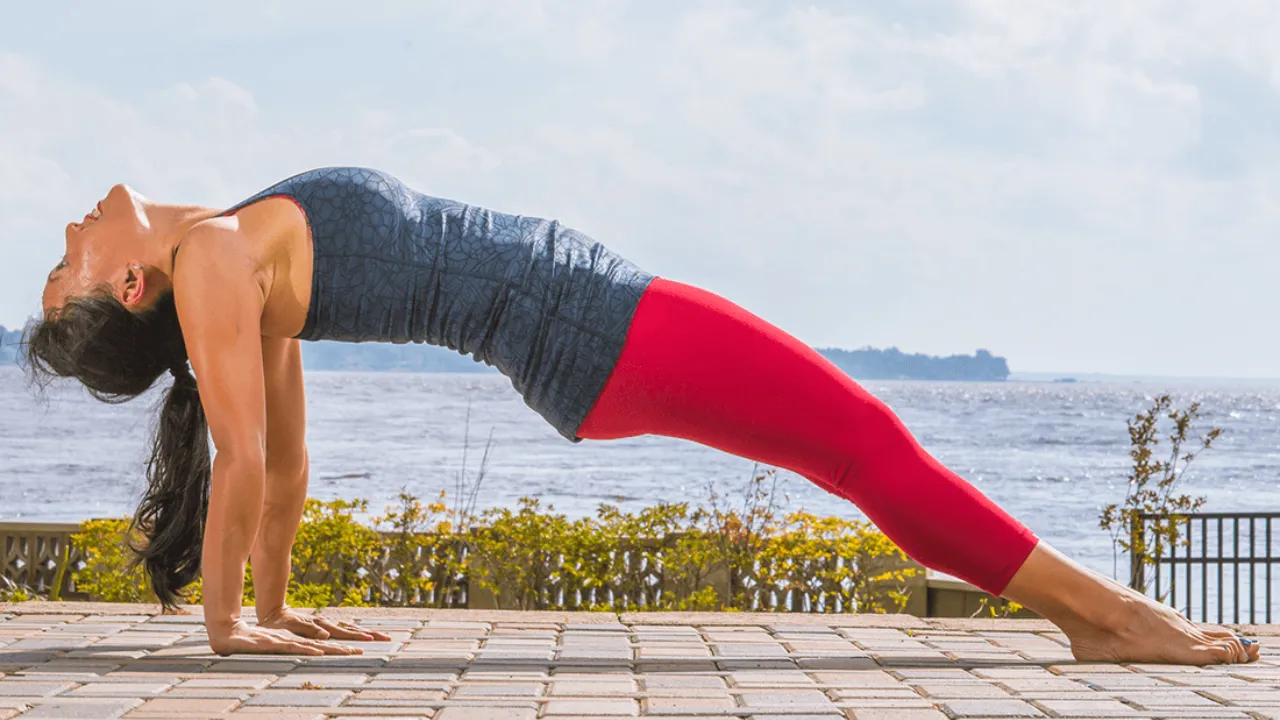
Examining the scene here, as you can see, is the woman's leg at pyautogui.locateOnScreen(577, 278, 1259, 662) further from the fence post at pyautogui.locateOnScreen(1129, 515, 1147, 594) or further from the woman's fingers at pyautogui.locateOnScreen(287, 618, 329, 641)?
the fence post at pyautogui.locateOnScreen(1129, 515, 1147, 594)

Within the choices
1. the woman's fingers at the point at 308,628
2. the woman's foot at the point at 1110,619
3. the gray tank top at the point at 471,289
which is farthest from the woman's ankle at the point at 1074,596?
the woman's fingers at the point at 308,628

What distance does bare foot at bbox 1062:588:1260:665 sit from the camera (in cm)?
318

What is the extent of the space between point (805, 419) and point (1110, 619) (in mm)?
953

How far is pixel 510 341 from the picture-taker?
3199 millimetres

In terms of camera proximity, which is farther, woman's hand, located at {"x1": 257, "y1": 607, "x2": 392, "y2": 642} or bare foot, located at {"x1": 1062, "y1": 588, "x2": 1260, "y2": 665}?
woman's hand, located at {"x1": 257, "y1": 607, "x2": 392, "y2": 642}

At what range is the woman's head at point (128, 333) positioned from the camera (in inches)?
129

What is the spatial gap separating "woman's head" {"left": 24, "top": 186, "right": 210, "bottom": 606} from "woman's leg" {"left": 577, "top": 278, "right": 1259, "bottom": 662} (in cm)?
125

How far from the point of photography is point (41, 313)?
3.43 metres

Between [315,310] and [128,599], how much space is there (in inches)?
119

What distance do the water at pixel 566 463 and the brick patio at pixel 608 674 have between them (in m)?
11.4

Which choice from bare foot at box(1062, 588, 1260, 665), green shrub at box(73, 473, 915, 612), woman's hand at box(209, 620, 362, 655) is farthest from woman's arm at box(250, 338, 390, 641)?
green shrub at box(73, 473, 915, 612)

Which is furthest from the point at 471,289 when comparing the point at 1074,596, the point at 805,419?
the point at 1074,596

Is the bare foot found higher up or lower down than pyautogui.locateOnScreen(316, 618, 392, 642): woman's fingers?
higher up

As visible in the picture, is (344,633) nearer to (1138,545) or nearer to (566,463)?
(1138,545)
